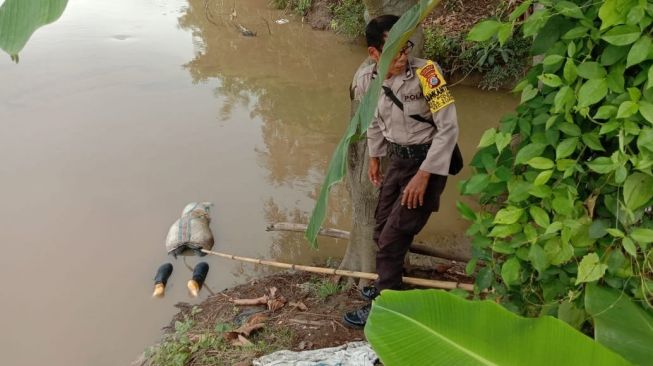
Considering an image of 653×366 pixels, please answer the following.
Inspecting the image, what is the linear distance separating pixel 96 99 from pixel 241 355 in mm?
5062

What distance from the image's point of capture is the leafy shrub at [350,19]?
7.65 m

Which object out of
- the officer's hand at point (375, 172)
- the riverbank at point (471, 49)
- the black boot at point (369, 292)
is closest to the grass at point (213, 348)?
the black boot at point (369, 292)

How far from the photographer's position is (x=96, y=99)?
21.2 feet

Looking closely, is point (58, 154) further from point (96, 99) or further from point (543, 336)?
→ point (543, 336)

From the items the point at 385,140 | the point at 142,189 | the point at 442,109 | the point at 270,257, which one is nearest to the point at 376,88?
the point at 442,109

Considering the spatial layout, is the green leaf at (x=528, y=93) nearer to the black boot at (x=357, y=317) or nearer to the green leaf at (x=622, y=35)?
the green leaf at (x=622, y=35)

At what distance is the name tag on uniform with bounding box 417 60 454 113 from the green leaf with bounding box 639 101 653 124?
0.95 metres

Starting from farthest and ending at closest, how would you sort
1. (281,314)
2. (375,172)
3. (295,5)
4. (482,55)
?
(295,5) → (482,55) → (281,314) → (375,172)

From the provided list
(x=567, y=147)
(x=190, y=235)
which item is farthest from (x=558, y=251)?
(x=190, y=235)

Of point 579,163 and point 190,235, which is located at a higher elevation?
point 579,163

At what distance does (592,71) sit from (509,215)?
1.32ft

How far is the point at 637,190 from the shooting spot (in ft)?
3.65

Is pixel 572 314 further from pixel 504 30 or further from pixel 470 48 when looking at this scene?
pixel 470 48

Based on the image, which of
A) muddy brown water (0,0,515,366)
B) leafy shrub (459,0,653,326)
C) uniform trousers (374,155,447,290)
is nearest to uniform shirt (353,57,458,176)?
uniform trousers (374,155,447,290)
